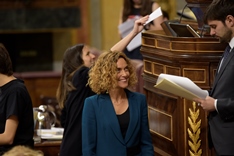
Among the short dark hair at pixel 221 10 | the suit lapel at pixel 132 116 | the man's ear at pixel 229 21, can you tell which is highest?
the short dark hair at pixel 221 10

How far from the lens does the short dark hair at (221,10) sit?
5.02 metres

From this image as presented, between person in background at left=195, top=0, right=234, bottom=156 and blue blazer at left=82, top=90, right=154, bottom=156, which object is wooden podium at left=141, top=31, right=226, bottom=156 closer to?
blue blazer at left=82, top=90, right=154, bottom=156

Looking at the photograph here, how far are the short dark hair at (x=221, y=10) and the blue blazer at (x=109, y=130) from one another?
0.83 meters

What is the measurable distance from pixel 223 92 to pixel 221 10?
52 centimetres

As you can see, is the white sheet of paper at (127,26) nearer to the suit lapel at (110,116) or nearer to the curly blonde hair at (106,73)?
the curly blonde hair at (106,73)

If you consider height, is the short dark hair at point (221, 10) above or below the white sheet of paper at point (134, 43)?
above

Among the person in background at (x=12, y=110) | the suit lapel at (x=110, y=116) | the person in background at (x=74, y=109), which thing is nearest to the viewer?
the suit lapel at (x=110, y=116)

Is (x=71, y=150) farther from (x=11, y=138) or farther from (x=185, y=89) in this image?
(x=185, y=89)

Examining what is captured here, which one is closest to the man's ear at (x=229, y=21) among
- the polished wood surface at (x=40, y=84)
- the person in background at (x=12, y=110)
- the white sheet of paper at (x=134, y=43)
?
the person in background at (x=12, y=110)

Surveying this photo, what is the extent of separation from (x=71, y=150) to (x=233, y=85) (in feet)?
5.59

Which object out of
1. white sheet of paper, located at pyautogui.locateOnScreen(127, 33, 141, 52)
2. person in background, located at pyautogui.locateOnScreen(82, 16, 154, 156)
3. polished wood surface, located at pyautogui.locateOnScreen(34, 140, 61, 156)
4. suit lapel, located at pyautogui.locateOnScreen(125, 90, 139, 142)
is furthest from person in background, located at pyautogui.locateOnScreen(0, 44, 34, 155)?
white sheet of paper, located at pyautogui.locateOnScreen(127, 33, 141, 52)

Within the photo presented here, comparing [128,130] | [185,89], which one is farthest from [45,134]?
[185,89]

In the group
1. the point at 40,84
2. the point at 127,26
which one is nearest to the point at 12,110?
the point at 127,26

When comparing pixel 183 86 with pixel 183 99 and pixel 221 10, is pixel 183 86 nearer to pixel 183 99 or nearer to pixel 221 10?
pixel 221 10
